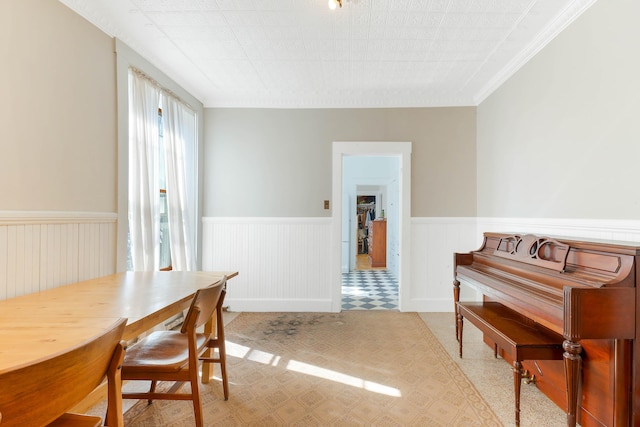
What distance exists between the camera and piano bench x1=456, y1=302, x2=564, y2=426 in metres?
1.80

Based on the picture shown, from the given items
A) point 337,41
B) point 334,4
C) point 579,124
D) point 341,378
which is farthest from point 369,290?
point 334,4

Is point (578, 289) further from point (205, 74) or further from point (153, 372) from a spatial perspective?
point (205, 74)

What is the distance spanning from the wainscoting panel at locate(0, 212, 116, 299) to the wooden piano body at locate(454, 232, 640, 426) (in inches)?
115

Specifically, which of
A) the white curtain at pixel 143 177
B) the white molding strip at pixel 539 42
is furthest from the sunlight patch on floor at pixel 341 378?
the white molding strip at pixel 539 42

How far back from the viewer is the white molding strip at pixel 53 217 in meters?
1.74

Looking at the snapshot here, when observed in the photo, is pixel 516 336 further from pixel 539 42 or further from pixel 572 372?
pixel 539 42

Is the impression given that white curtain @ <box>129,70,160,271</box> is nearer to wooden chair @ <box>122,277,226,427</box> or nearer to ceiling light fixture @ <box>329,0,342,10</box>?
wooden chair @ <box>122,277,226,427</box>

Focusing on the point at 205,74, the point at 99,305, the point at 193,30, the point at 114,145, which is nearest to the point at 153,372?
the point at 99,305

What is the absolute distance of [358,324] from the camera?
3592mm

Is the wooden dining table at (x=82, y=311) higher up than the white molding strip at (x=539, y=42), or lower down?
lower down

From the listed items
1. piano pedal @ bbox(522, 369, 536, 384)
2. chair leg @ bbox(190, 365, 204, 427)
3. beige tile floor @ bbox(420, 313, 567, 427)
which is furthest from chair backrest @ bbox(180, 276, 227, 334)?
piano pedal @ bbox(522, 369, 536, 384)

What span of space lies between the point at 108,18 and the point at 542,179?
374 cm

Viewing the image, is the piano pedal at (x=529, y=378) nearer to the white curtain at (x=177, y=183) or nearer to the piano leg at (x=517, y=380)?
the piano leg at (x=517, y=380)

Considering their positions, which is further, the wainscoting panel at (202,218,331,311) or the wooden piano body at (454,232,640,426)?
the wainscoting panel at (202,218,331,311)
